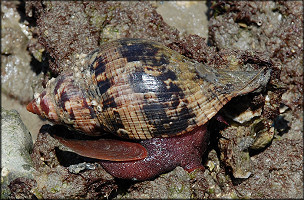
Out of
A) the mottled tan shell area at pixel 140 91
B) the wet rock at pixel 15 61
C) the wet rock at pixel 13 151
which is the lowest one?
the wet rock at pixel 13 151

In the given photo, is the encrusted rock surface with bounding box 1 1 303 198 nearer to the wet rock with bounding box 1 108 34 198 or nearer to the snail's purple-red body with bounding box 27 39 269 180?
the wet rock with bounding box 1 108 34 198

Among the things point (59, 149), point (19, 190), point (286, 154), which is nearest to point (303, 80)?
point (286, 154)

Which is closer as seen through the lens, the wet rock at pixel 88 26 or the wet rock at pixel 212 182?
the wet rock at pixel 212 182

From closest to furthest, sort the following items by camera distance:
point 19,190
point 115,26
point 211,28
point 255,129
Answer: point 19,190 < point 255,129 < point 115,26 < point 211,28

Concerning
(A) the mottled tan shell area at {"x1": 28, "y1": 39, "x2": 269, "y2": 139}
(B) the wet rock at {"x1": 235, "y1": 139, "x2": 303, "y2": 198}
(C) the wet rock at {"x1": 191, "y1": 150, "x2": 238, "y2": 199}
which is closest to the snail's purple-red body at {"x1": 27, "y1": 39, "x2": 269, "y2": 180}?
(A) the mottled tan shell area at {"x1": 28, "y1": 39, "x2": 269, "y2": 139}

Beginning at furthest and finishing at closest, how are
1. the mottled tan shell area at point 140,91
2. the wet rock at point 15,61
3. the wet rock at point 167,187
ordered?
the wet rock at point 15,61 < the wet rock at point 167,187 < the mottled tan shell area at point 140,91

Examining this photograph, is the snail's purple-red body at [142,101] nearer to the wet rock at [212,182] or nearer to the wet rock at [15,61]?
the wet rock at [212,182]

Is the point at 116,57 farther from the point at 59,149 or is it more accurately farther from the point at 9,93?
the point at 9,93

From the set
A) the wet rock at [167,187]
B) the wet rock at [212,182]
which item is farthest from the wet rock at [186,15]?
the wet rock at [167,187]
